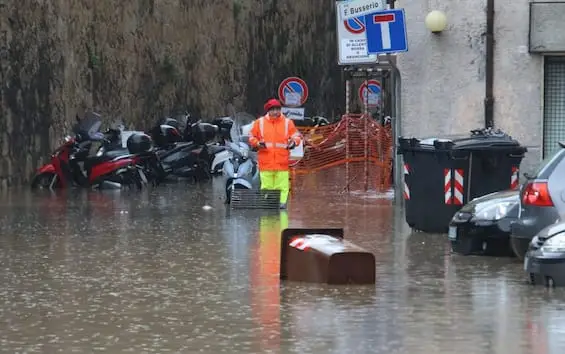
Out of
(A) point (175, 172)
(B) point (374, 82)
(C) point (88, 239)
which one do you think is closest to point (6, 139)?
(A) point (175, 172)

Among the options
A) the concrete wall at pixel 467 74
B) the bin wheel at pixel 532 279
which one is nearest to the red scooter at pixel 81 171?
the concrete wall at pixel 467 74

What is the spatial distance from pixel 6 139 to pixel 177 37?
41.2 ft

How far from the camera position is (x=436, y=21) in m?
19.0

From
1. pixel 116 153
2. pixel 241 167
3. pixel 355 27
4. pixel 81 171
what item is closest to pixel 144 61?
pixel 116 153

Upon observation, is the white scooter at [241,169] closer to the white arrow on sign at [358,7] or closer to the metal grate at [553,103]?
the white arrow on sign at [358,7]

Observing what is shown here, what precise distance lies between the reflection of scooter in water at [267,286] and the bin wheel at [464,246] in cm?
191

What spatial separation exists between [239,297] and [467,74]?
9.26 m

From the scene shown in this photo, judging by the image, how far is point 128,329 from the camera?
9.31 metres

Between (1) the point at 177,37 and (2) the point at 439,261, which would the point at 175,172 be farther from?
(2) the point at 439,261

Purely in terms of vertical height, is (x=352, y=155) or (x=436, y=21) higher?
(x=436, y=21)

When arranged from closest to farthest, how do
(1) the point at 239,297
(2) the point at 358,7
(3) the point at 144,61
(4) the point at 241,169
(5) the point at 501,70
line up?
1. (1) the point at 239,297
2. (5) the point at 501,70
3. (2) the point at 358,7
4. (4) the point at 241,169
5. (3) the point at 144,61

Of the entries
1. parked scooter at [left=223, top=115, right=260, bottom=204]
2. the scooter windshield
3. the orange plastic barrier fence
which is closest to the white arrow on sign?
parked scooter at [left=223, top=115, right=260, bottom=204]

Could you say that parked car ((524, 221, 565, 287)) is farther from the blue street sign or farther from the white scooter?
the white scooter

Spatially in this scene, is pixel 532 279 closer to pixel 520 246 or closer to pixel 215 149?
pixel 520 246
